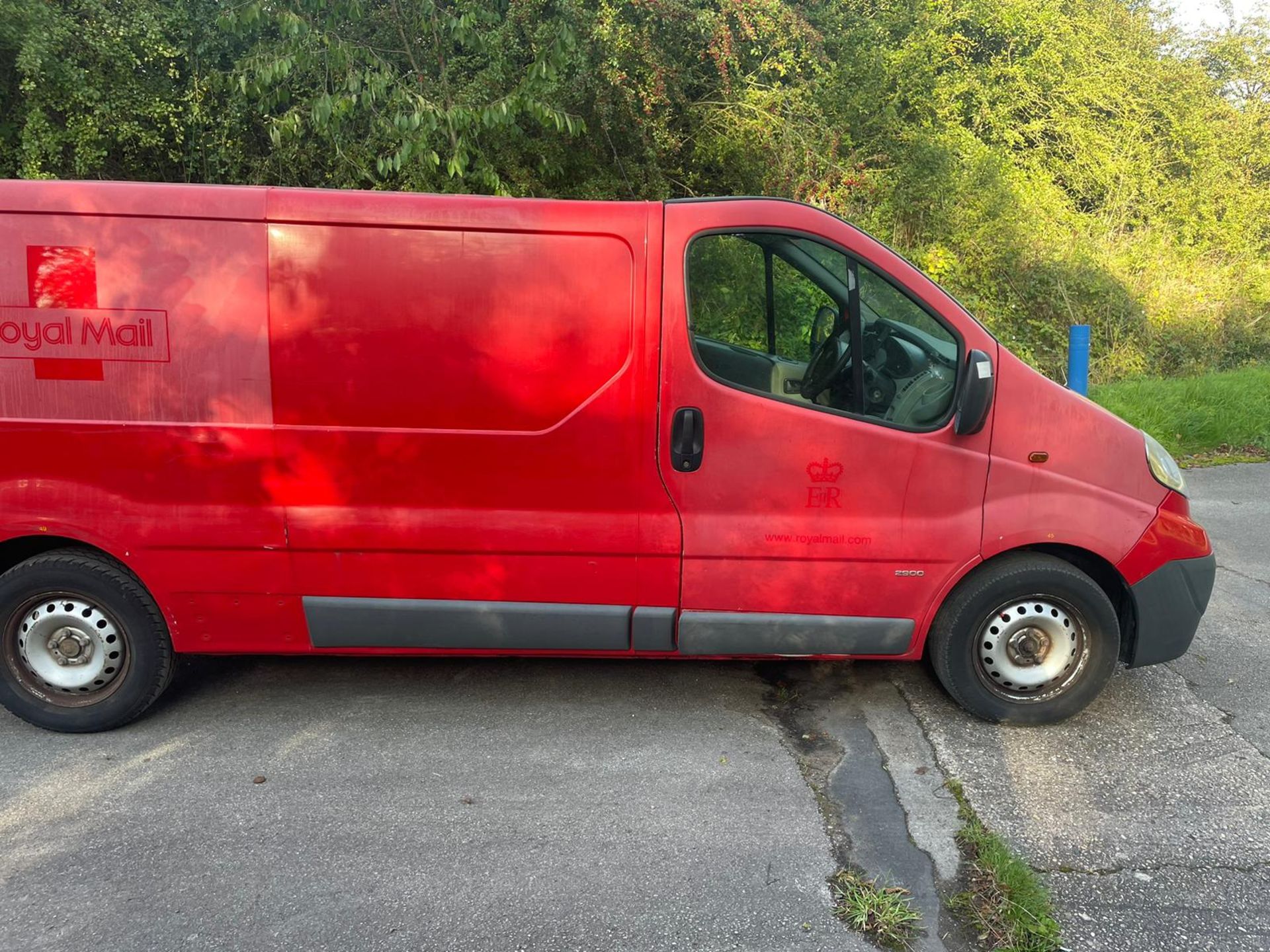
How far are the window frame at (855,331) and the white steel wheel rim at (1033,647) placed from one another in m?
0.85

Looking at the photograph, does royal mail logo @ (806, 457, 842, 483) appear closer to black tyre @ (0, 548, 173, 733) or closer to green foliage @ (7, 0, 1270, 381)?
black tyre @ (0, 548, 173, 733)

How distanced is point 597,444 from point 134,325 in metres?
1.79

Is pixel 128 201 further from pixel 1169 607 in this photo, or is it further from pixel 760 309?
pixel 1169 607

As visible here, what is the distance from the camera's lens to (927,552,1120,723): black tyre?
3803 mm

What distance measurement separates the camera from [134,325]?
3.57 m

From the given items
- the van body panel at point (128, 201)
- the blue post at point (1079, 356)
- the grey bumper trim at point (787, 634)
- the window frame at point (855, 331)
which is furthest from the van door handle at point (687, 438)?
the blue post at point (1079, 356)

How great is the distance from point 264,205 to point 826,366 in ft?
7.31

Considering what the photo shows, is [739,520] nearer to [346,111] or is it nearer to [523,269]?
[523,269]

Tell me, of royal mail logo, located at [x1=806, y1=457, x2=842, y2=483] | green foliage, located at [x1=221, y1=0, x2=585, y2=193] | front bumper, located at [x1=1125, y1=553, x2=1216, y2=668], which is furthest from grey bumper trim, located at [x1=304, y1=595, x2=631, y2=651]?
green foliage, located at [x1=221, y1=0, x2=585, y2=193]

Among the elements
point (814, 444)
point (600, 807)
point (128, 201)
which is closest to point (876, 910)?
point (600, 807)

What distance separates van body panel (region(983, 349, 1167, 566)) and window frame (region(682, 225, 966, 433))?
Answer: 20 centimetres

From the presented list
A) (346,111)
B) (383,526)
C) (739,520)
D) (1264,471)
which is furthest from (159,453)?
(1264,471)

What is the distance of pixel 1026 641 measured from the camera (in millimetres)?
3877

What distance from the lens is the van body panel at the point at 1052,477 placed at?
372 cm
